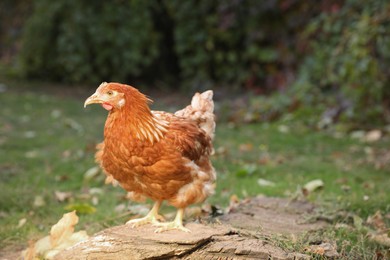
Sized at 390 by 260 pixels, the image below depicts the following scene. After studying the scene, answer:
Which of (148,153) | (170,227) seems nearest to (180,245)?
(170,227)

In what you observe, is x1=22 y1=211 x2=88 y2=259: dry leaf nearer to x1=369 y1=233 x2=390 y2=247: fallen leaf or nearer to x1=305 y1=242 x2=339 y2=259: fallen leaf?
x1=305 y1=242 x2=339 y2=259: fallen leaf

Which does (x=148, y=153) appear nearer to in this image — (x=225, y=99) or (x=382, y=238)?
(x=382, y=238)

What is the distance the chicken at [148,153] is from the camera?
362 cm

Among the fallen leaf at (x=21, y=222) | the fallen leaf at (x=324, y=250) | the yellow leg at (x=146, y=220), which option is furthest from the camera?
the fallen leaf at (x=21, y=222)

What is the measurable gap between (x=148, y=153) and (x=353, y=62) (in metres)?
5.30

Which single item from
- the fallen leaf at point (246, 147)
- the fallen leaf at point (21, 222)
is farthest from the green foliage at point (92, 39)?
the fallen leaf at point (21, 222)

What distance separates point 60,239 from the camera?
374 centimetres

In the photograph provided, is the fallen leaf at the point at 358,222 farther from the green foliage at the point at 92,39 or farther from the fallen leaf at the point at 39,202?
the green foliage at the point at 92,39

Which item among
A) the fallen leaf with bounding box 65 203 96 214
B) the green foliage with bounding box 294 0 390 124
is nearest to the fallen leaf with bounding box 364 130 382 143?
the green foliage with bounding box 294 0 390 124

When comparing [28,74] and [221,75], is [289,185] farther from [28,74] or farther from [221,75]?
[28,74]

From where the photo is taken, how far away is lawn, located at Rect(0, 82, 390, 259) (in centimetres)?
468

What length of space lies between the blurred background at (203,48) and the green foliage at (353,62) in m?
0.03

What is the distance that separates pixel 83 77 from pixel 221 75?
3135 mm

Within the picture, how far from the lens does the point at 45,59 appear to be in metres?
13.9
